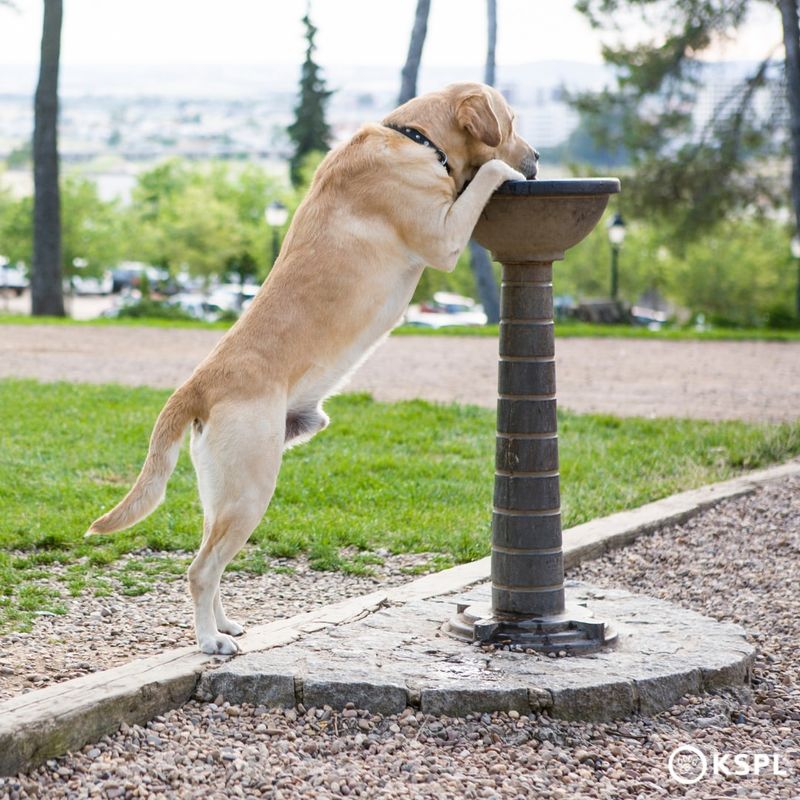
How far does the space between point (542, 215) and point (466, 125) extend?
0.49m

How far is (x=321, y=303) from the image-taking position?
160 inches

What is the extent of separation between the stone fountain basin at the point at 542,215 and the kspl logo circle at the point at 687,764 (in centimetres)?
174

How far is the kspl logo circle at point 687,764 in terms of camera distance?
3.47 metres

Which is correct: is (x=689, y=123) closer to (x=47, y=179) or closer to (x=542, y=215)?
(x=47, y=179)

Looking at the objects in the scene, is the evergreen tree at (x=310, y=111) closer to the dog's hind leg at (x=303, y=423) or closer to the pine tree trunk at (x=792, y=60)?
the pine tree trunk at (x=792, y=60)

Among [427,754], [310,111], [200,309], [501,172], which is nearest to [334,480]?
[501,172]

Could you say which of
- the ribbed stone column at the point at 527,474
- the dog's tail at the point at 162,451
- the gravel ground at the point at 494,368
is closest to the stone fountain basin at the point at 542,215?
the ribbed stone column at the point at 527,474

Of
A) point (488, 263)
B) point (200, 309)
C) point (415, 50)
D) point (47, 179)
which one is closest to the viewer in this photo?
point (415, 50)

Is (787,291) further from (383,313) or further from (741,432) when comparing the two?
(383,313)

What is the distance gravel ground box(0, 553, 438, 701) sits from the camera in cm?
411

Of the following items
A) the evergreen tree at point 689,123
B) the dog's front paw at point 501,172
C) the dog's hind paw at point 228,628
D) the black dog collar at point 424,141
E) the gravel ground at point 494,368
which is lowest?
the dog's hind paw at point 228,628

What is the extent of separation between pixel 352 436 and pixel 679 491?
2583 millimetres

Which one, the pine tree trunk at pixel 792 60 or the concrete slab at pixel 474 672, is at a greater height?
the pine tree trunk at pixel 792 60

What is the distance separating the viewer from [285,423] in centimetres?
405
